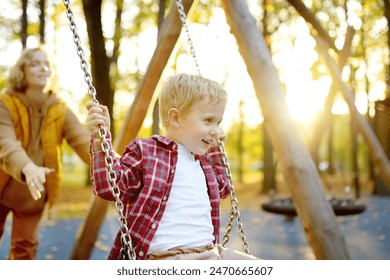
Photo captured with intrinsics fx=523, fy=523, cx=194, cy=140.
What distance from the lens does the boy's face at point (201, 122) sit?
1.97 meters

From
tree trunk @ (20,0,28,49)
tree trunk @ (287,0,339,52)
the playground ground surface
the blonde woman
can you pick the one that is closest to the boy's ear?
the blonde woman

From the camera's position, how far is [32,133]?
3164 mm

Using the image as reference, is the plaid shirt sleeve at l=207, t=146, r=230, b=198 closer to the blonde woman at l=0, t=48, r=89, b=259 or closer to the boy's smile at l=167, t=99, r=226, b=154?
the boy's smile at l=167, t=99, r=226, b=154

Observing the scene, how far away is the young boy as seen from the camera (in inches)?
74.5

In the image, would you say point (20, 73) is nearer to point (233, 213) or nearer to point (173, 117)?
point (173, 117)

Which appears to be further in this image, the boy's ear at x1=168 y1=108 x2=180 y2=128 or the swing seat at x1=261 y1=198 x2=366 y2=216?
the swing seat at x1=261 y1=198 x2=366 y2=216

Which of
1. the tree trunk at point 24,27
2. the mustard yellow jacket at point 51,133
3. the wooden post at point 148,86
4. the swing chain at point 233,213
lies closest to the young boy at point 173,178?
the swing chain at point 233,213

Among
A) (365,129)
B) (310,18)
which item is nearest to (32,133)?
(365,129)

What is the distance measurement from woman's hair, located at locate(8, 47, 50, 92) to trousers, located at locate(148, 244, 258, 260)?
68.0 inches

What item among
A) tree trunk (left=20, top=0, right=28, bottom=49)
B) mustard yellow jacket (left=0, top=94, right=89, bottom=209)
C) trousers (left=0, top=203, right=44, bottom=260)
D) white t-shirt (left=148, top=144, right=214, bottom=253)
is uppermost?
tree trunk (left=20, top=0, right=28, bottom=49)

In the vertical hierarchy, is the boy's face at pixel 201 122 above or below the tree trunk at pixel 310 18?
below

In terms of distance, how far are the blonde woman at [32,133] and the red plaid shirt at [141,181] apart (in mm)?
1281

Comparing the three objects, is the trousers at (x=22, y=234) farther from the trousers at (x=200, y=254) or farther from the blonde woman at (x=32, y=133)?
the trousers at (x=200, y=254)

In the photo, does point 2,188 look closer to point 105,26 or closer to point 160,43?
point 160,43
